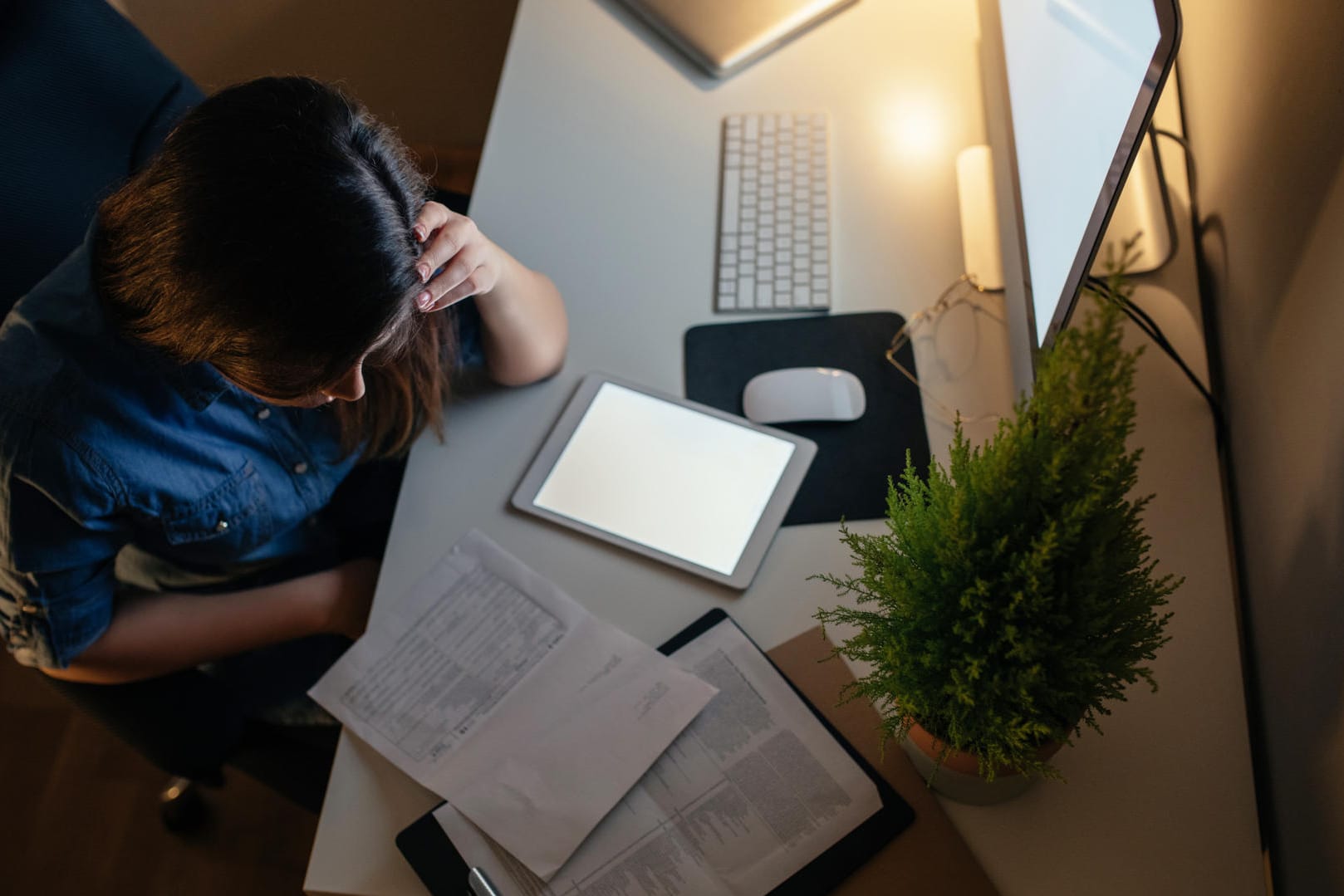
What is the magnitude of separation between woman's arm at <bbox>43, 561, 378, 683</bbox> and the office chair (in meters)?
0.03

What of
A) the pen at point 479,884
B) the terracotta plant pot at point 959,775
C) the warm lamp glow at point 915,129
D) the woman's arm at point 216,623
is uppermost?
the warm lamp glow at point 915,129

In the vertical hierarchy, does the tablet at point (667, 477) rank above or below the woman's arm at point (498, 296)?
below

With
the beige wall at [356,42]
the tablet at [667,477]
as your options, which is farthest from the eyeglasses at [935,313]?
the beige wall at [356,42]

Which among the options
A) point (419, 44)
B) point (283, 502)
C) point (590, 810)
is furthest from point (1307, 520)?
point (419, 44)

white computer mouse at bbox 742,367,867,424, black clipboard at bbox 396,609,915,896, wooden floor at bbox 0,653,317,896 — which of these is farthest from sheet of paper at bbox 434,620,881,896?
wooden floor at bbox 0,653,317,896

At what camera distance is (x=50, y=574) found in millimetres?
859

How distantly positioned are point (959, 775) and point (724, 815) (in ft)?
0.63

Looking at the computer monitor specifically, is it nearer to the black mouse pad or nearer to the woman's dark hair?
the black mouse pad

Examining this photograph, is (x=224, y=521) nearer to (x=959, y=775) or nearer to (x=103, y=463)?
(x=103, y=463)

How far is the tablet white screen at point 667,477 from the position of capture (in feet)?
3.09

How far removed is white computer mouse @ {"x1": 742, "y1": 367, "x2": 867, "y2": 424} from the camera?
981 mm

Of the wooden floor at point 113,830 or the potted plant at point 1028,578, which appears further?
the wooden floor at point 113,830

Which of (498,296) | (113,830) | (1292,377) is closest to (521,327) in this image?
(498,296)

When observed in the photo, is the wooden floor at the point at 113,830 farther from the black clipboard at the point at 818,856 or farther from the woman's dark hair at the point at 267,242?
the woman's dark hair at the point at 267,242
